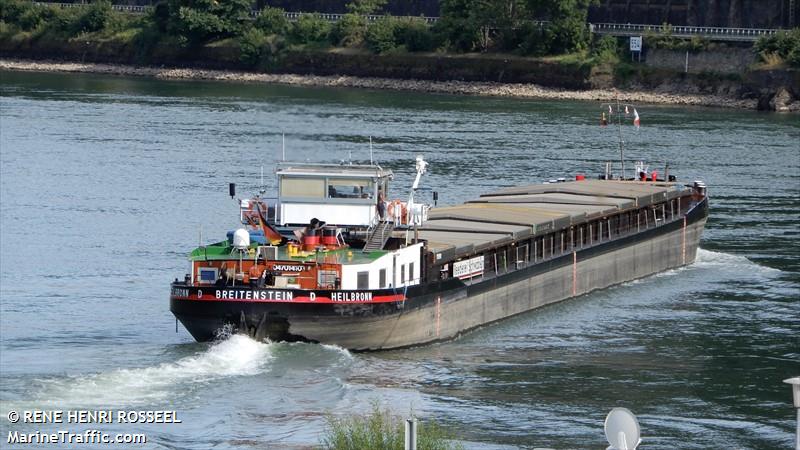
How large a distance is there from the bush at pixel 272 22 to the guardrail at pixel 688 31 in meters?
33.8

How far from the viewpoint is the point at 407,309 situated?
47.3m

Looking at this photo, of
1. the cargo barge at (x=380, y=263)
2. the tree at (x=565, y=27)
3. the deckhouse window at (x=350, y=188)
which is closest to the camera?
the cargo barge at (x=380, y=263)

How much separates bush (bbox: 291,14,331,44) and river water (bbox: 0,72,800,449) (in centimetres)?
7354

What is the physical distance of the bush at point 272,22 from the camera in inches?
7382

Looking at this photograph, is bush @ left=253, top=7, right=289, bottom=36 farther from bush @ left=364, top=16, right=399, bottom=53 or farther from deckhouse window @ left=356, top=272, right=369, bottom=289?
deckhouse window @ left=356, top=272, right=369, bottom=289

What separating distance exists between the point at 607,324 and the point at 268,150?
48.0 m

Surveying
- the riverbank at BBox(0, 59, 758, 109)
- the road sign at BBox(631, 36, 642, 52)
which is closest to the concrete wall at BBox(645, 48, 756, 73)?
the road sign at BBox(631, 36, 642, 52)

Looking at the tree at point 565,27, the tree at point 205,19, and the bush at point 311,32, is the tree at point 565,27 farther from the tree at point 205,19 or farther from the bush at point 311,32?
the tree at point 205,19

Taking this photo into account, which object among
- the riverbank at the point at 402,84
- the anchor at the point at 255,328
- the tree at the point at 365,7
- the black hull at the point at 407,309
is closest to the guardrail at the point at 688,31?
the riverbank at the point at 402,84

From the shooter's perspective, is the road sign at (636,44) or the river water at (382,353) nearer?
the river water at (382,353)

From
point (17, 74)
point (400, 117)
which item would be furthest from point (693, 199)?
point (17, 74)

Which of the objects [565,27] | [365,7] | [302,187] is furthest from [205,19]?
[302,187]

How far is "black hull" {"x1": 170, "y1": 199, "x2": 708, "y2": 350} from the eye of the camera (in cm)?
4522

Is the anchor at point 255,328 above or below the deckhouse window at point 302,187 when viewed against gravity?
below
